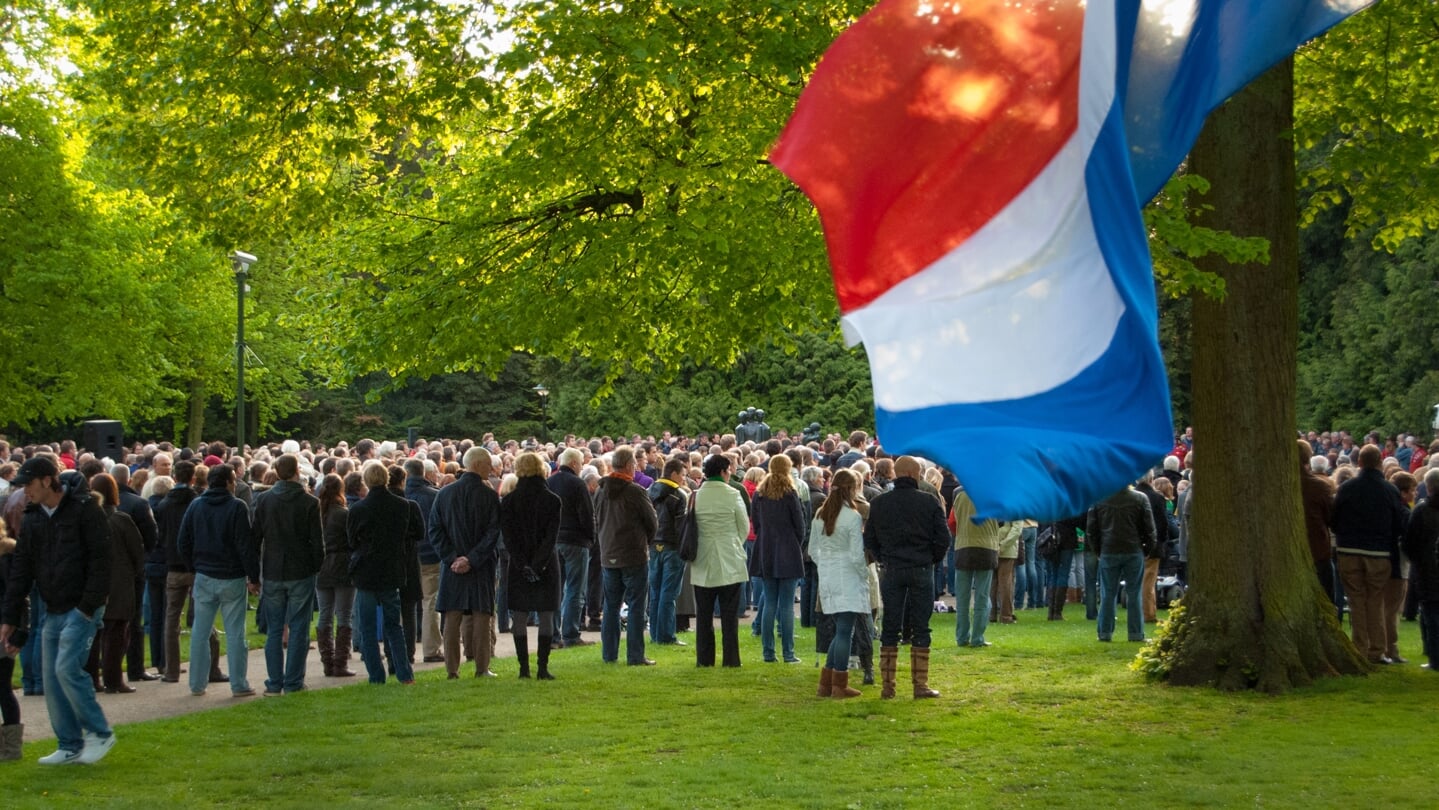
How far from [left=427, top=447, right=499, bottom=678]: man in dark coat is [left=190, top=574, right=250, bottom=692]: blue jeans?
1727 mm

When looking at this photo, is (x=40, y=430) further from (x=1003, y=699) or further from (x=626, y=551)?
(x=1003, y=699)

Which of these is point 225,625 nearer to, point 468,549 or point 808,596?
point 468,549

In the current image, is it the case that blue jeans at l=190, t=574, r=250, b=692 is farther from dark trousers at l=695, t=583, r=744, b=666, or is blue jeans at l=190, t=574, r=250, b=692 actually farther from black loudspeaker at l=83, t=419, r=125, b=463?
black loudspeaker at l=83, t=419, r=125, b=463

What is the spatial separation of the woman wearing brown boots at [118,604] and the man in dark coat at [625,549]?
13.8 ft

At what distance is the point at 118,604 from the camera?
13359 mm

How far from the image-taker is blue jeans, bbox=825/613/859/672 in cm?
1262

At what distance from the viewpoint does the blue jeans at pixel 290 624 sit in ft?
44.0

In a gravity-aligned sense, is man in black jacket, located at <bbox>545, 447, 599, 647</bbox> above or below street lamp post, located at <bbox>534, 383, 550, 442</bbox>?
below

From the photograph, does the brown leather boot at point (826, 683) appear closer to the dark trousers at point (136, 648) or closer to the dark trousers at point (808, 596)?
the dark trousers at point (808, 596)

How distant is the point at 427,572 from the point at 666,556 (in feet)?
8.50

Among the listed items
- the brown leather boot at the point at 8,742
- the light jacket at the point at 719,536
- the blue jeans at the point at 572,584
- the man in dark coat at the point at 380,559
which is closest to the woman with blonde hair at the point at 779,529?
the light jacket at the point at 719,536

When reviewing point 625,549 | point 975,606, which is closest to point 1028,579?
point 975,606

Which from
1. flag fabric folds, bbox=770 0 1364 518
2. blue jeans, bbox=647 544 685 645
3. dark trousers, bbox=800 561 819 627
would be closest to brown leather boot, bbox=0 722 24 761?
flag fabric folds, bbox=770 0 1364 518

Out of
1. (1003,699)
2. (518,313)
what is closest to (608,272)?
(518,313)
